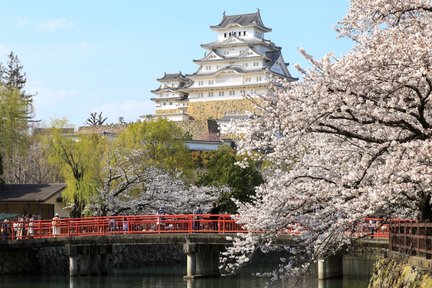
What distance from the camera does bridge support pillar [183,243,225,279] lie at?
31.3 m

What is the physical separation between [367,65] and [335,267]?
18.9 metres

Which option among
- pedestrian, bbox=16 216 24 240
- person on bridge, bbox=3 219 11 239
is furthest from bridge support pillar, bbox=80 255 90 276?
person on bridge, bbox=3 219 11 239

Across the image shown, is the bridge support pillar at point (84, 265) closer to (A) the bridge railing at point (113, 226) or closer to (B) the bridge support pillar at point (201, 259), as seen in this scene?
(A) the bridge railing at point (113, 226)

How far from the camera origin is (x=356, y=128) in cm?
1523

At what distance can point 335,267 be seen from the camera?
3069 cm

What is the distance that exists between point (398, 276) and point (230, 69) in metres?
69.5

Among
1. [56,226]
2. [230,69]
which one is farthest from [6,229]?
[230,69]

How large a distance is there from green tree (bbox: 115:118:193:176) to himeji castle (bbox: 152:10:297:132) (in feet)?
118

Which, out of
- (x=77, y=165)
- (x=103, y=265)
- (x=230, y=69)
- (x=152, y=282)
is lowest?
A: (x=152, y=282)

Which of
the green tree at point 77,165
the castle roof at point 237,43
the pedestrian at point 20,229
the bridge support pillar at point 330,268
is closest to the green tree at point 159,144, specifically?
the green tree at point 77,165

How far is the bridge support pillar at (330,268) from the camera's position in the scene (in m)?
30.1

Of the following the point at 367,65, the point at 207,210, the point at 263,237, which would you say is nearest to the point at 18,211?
the point at 207,210

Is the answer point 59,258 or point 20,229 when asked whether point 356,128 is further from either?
point 59,258

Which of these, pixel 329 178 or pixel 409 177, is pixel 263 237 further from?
pixel 409 177
